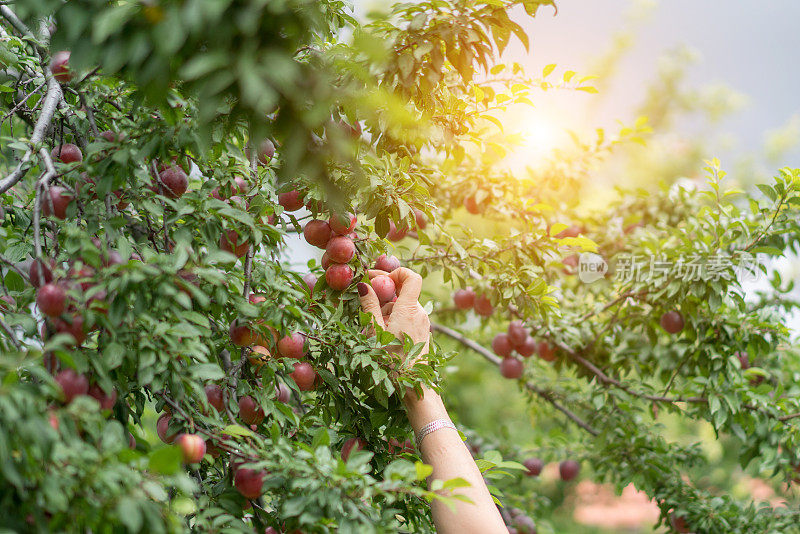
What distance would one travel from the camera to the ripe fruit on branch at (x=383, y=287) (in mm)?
1604

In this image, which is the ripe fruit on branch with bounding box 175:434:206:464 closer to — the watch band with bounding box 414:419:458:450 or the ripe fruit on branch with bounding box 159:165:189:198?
the watch band with bounding box 414:419:458:450

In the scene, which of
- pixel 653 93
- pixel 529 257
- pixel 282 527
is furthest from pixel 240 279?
pixel 653 93

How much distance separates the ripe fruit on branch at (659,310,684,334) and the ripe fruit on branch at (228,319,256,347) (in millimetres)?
1692

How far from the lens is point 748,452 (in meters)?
2.43

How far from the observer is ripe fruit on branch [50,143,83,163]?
1513mm

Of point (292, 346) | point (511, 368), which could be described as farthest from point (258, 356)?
point (511, 368)

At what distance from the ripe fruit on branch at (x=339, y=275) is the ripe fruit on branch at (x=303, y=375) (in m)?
0.21

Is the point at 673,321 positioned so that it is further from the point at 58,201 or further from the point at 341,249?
the point at 58,201

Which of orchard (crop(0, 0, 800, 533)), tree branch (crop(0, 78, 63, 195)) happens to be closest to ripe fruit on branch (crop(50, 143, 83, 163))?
orchard (crop(0, 0, 800, 533))

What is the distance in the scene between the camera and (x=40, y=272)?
103 centimetres

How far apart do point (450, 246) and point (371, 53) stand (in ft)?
4.15

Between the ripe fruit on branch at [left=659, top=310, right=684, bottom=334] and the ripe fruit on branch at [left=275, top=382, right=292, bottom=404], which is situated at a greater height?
the ripe fruit on branch at [left=659, top=310, right=684, bottom=334]

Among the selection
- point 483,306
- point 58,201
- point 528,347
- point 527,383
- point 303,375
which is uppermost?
point 58,201

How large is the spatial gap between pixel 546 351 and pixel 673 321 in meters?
0.53
